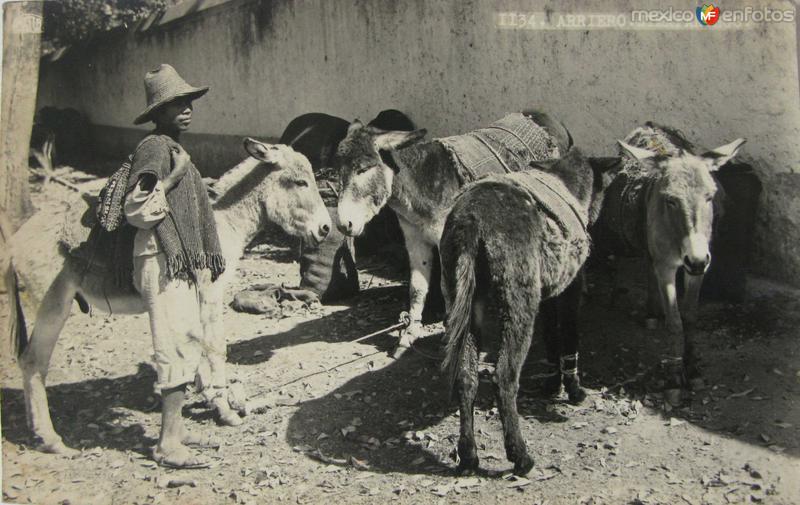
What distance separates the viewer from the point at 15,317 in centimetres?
371

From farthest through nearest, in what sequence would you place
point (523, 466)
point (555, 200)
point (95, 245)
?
1. point (555, 200)
2. point (95, 245)
3. point (523, 466)

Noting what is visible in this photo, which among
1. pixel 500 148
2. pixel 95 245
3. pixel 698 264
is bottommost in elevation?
pixel 698 264

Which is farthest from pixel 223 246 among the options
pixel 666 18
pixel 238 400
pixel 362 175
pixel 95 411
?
pixel 666 18

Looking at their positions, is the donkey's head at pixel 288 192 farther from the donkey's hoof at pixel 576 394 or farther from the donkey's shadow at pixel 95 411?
the donkey's hoof at pixel 576 394

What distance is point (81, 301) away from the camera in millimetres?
3809

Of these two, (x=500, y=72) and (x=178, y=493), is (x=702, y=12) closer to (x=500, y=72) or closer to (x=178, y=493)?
(x=500, y=72)

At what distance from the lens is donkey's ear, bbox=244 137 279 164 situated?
13.2 ft

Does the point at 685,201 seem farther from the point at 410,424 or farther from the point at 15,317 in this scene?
the point at 15,317

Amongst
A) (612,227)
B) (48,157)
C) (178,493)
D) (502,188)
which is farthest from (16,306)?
(612,227)

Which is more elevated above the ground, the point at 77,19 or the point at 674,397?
the point at 77,19

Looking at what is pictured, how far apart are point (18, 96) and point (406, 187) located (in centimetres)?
253

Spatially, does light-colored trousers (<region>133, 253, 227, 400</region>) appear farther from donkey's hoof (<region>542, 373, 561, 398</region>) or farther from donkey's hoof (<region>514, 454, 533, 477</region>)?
donkey's hoof (<region>542, 373, 561, 398</region>)

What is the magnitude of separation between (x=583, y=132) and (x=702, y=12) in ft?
4.44

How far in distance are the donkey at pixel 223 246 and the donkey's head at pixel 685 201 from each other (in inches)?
78.5
